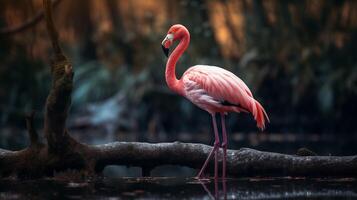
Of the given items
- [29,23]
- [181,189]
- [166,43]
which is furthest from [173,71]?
[29,23]

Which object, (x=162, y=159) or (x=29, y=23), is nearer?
(x=162, y=159)

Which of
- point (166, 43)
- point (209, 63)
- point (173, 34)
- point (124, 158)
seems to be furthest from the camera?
point (209, 63)

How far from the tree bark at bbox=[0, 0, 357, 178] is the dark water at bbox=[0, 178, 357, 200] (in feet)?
0.38

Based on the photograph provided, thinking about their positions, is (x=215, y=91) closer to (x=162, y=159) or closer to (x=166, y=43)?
(x=166, y=43)

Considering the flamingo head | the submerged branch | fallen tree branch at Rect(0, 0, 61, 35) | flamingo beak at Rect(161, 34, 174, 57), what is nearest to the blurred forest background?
fallen tree branch at Rect(0, 0, 61, 35)

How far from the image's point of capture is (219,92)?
348 inches

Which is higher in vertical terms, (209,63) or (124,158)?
(209,63)

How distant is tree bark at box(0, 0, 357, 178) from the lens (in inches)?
316

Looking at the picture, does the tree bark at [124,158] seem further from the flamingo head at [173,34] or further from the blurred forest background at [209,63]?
the blurred forest background at [209,63]

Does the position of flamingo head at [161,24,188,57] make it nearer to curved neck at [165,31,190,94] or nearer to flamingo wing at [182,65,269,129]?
curved neck at [165,31,190,94]

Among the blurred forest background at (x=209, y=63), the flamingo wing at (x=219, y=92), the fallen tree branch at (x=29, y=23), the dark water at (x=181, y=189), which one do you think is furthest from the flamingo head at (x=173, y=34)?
the blurred forest background at (x=209, y=63)

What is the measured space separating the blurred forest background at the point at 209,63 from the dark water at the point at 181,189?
27.8ft

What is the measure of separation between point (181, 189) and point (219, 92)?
4.81 ft

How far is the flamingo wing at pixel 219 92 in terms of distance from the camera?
8711 millimetres
